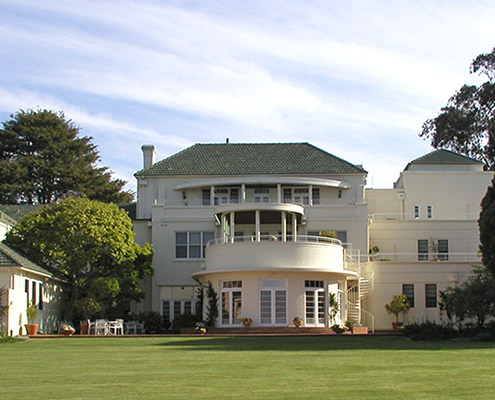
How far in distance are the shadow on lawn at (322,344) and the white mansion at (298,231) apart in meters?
7.61

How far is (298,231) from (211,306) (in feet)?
28.7

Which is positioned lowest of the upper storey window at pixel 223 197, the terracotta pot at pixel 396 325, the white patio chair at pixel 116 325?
the terracotta pot at pixel 396 325

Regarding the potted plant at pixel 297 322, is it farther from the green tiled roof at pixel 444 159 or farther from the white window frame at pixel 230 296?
the green tiled roof at pixel 444 159

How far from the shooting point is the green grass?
14430mm

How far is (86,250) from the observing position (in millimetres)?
39844

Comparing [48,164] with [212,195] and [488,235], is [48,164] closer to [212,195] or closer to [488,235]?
[212,195]

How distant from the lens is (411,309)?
43656mm

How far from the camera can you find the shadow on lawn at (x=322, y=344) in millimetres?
24891

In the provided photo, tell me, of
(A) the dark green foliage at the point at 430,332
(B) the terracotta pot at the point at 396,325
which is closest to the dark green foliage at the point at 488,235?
(A) the dark green foliage at the point at 430,332

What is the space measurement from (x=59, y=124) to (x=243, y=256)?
35.1 metres

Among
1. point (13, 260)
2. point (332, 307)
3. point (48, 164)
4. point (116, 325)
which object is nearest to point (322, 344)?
point (332, 307)

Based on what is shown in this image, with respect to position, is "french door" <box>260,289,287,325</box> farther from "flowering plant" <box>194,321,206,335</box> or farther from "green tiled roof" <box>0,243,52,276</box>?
"green tiled roof" <box>0,243,52,276</box>

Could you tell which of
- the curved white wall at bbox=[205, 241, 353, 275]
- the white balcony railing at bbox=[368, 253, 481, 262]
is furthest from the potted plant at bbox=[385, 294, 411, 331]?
the curved white wall at bbox=[205, 241, 353, 275]

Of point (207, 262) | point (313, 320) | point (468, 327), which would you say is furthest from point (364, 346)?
point (207, 262)
